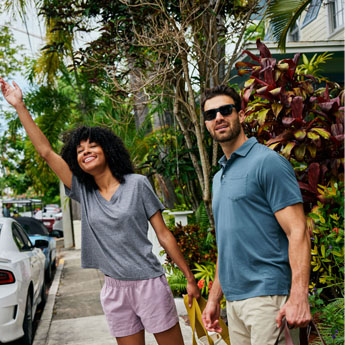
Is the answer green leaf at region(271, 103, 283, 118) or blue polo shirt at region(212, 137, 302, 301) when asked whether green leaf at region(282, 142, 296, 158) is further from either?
blue polo shirt at region(212, 137, 302, 301)

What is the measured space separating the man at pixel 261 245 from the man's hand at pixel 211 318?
0.23 meters

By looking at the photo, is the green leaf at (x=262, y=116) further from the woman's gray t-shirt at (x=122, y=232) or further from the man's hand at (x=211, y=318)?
the man's hand at (x=211, y=318)

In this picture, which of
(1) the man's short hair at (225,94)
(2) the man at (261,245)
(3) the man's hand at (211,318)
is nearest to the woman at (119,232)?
(3) the man's hand at (211,318)

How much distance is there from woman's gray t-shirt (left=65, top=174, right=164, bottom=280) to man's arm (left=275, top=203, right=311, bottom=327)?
98 centimetres

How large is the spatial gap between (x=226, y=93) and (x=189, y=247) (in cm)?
425

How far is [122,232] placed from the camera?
2.88m

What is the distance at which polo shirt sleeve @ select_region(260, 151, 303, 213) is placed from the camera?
221 centimetres

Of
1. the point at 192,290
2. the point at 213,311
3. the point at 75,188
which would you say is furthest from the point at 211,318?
the point at 75,188

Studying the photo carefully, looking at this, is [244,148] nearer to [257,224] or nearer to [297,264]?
[257,224]

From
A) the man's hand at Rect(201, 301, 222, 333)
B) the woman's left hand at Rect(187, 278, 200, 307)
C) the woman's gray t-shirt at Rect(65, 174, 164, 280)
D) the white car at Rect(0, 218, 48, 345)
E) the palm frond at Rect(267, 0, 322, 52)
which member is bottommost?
the white car at Rect(0, 218, 48, 345)

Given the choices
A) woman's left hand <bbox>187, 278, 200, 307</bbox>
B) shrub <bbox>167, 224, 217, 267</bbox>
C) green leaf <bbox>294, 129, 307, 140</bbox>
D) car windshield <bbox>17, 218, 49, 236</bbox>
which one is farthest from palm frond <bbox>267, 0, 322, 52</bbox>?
car windshield <bbox>17, 218, 49, 236</bbox>

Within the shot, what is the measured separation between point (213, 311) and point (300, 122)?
226 cm

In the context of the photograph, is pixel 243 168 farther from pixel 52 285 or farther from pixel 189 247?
pixel 52 285

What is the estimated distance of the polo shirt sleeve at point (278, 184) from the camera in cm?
221
